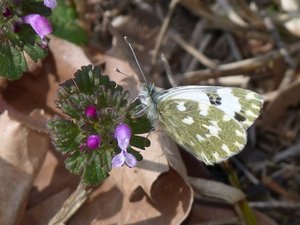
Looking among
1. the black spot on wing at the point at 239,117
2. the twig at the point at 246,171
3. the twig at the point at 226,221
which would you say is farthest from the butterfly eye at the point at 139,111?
the twig at the point at 246,171

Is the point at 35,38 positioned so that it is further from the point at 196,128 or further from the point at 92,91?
the point at 196,128

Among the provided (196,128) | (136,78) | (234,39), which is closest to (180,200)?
(196,128)

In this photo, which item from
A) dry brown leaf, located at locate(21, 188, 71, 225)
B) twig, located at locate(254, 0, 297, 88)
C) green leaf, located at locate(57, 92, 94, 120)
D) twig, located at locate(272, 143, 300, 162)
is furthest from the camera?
twig, located at locate(254, 0, 297, 88)

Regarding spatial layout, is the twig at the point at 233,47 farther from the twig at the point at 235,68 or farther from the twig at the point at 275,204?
the twig at the point at 275,204

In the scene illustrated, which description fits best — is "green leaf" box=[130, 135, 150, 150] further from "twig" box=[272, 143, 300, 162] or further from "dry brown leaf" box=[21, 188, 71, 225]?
"twig" box=[272, 143, 300, 162]

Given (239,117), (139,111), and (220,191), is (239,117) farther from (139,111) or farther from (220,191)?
(220,191)

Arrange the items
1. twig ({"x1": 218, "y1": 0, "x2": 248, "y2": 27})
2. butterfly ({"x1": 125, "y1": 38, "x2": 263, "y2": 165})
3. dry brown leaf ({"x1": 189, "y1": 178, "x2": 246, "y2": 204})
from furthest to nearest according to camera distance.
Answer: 1. twig ({"x1": 218, "y1": 0, "x2": 248, "y2": 27})
2. dry brown leaf ({"x1": 189, "y1": 178, "x2": 246, "y2": 204})
3. butterfly ({"x1": 125, "y1": 38, "x2": 263, "y2": 165})

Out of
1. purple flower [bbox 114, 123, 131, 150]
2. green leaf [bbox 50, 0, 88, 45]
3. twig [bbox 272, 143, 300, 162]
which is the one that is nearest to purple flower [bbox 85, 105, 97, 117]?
purple flower [bbox 114, 123, 131, 150]
